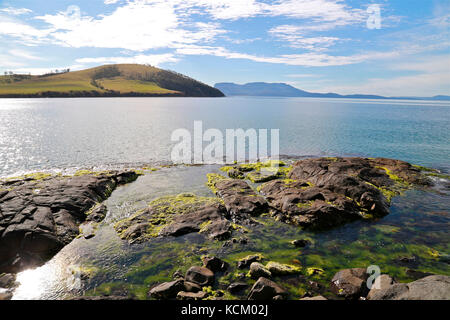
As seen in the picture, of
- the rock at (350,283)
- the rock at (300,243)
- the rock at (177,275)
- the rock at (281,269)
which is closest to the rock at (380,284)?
the rock at (350,283)

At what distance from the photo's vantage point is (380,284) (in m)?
15.2

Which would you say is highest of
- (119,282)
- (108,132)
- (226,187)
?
(108,132)

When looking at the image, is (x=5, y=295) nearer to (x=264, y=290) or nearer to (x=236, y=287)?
(x=236, y=287)

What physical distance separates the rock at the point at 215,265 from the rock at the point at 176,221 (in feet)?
13.0

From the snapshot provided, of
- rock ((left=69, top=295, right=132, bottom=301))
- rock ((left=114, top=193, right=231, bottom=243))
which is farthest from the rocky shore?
rock ((left=69, top=295, right=132, bottom=301))

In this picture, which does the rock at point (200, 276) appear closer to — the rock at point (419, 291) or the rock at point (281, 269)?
the rock at point (281, 269)

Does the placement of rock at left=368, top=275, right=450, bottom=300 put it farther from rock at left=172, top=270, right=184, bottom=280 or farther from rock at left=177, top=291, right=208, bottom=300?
rock at left=172, top=270, right=184, bottom=280

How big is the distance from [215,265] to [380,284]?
10.5m

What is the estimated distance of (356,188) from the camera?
1145 inches

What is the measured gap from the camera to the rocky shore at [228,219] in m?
15.2
